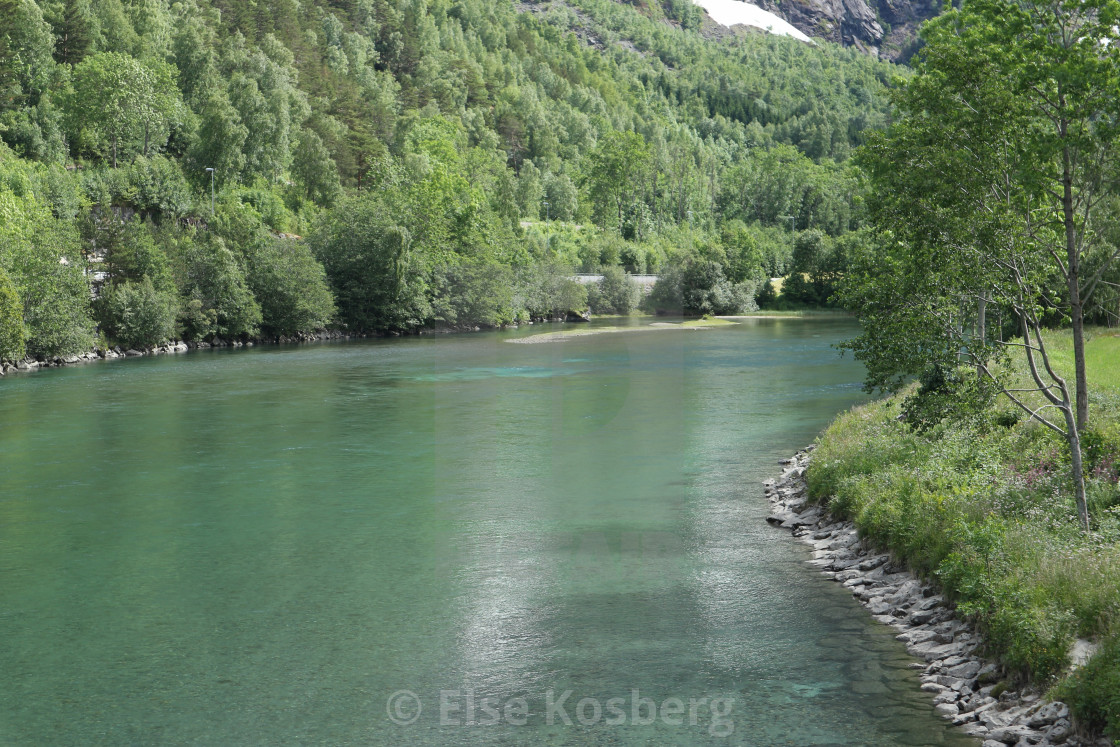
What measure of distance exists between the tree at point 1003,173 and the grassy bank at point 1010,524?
105 cm

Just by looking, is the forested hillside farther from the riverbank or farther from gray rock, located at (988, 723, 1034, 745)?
gray rock, located at (988, 723, 1034, 745)

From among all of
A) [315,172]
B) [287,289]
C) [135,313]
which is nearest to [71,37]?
[315,172]

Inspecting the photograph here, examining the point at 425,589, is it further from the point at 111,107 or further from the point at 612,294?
the point at 612,294

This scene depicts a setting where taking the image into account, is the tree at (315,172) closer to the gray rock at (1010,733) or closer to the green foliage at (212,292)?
the green foliage at (212,292)

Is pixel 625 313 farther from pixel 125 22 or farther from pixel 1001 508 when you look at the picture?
pixel 1001 508

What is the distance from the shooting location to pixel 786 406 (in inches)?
1729

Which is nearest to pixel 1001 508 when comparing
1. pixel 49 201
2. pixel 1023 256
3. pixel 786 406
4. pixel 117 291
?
pixel 1023 256

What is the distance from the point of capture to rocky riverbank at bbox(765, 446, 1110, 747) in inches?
485

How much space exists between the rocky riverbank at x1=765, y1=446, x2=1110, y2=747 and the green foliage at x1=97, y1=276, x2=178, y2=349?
61.9 metres

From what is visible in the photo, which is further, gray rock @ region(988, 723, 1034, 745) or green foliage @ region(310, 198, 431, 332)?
green foliage @ region(310, 198, 431, 332)

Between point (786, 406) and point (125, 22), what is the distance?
129 m

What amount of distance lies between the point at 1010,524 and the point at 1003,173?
6.43m

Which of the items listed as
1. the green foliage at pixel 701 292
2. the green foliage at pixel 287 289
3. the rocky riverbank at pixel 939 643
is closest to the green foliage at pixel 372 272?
the green foliage at pixel 287 289

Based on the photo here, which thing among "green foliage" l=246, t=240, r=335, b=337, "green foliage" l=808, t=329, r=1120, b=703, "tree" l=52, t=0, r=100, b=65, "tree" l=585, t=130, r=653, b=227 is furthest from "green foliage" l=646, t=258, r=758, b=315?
"green foliage" l=808, t=329, r=1120, b=703
